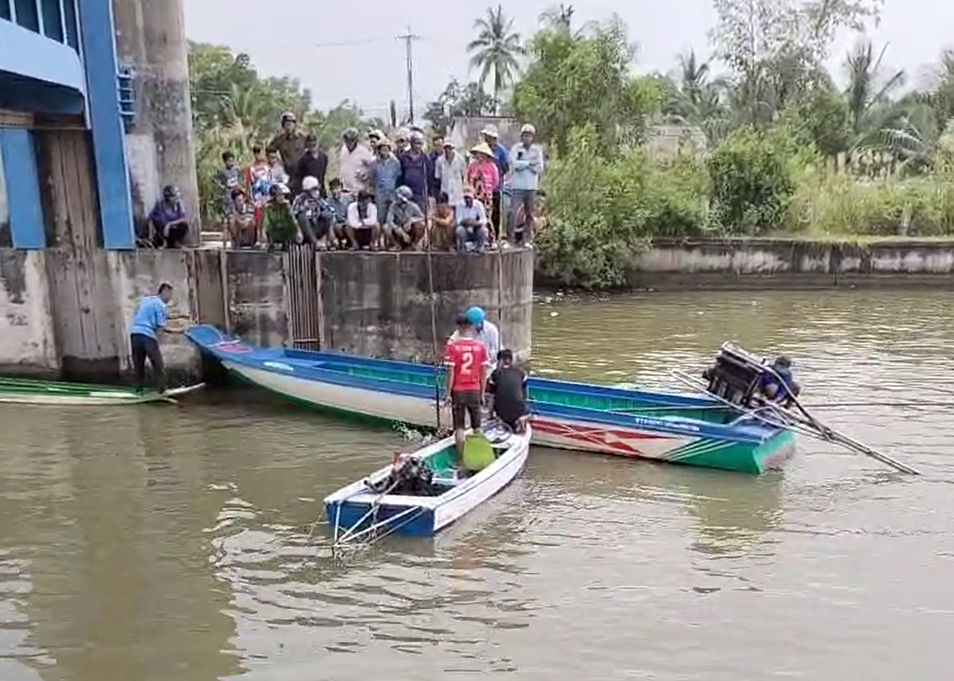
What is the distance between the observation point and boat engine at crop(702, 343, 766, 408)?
12.2 meters

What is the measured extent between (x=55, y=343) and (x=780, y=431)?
426 inches

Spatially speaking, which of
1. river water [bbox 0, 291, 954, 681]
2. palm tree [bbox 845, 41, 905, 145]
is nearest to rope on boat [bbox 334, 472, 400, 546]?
river water [bbox 0, 291, 954, 681]

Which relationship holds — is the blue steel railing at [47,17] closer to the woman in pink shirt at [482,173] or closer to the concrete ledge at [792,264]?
the woman in pink shirt at [482,173]

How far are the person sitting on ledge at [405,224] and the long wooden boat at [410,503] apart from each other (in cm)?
538

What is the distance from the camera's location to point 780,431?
1206cm

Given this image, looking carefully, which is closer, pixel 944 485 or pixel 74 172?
pixel 944 485

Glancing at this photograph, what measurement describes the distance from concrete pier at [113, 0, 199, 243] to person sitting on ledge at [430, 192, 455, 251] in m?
3.91

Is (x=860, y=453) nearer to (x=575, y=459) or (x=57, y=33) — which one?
(x=575, y=459)

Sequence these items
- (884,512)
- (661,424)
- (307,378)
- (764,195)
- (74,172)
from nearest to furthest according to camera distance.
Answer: (884,512)
(661,424)
(307,378)
(74,172)
(764,195)

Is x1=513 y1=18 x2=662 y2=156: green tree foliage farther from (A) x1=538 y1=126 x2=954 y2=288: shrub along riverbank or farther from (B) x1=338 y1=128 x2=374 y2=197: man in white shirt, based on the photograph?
(B) x1=338 y1=128 x2=374 y2=197: man in white shirt

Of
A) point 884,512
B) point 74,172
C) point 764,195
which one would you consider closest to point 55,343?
point 74,172

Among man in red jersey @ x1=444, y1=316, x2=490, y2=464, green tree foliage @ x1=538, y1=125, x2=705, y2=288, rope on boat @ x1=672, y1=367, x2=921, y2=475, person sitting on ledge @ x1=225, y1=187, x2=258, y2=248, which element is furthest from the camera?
green tree foliage @ x1=538, y1=125, x2=705, y2=288

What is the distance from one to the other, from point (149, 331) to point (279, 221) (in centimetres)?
246

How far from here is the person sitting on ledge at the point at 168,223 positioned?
16.3m
